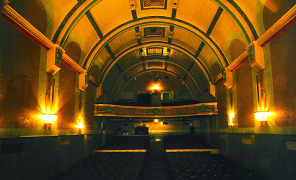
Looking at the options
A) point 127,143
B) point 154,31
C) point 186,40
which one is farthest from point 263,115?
point 127,143

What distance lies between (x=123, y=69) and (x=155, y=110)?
4959mm

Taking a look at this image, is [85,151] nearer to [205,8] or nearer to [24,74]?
[24,74]

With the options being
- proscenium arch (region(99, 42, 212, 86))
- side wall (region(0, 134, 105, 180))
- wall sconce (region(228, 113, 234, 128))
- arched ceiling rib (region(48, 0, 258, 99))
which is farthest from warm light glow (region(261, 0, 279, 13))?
side wall (region(0, 134, 105, 180))

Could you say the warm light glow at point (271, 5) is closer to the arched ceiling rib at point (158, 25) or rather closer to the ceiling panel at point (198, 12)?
the arched ceiling rib at point (158, 25)

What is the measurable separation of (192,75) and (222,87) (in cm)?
574

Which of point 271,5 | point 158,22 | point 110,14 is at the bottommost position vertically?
point 271,5

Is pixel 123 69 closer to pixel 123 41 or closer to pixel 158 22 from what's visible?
pixel 123 41

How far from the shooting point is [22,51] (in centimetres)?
736

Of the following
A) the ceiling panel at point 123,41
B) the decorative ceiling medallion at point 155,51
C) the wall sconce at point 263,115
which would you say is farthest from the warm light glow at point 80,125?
the wall sconce at point 263,115

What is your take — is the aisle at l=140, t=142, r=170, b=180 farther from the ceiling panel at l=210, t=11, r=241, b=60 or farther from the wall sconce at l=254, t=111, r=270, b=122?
the ceiling panel at l=210, t=11, r=241, b=60

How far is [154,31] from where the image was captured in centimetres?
1614

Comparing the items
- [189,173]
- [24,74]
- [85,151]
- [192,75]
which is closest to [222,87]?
[192,75]

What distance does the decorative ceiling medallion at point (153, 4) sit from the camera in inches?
484

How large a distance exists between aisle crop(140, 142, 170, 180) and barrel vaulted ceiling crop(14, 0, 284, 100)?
22.6 feet
